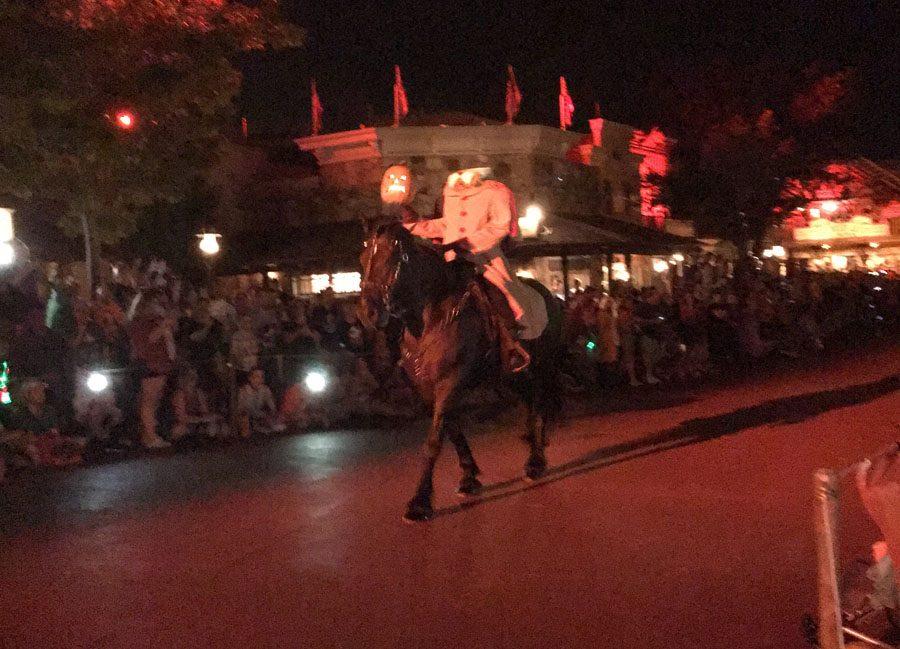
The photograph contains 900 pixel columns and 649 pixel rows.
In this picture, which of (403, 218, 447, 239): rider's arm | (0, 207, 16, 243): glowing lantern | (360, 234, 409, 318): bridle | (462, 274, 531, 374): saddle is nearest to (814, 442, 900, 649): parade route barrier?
(360, 234, 409, 318): bridle

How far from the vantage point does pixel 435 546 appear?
7457 mm

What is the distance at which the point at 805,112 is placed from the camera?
34.7 meters

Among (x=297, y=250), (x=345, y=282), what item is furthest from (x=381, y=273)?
(x=345, y=282)

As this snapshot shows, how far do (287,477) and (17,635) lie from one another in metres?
4.40

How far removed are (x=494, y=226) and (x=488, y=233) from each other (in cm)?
8

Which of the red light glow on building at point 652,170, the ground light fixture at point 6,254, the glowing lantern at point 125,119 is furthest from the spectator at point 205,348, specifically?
the red light glow on building at point 652,170

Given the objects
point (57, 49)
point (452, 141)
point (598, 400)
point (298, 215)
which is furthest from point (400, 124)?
point (57, 49)

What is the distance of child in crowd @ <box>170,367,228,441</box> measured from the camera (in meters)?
12.5

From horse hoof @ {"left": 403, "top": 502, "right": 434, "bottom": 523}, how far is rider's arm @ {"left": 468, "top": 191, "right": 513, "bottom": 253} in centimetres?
241

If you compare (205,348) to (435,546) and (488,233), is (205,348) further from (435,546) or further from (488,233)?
(435,546)

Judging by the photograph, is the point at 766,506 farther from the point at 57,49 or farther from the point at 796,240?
the point at 796,240

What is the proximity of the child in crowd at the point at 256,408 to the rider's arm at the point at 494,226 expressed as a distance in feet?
16.2

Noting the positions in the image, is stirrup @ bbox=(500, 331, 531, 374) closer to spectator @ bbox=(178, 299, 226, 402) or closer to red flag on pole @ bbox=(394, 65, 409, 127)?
spectator @ bbox=(178, 299, 226, 402)

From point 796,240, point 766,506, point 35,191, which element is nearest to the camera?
point 766,506
